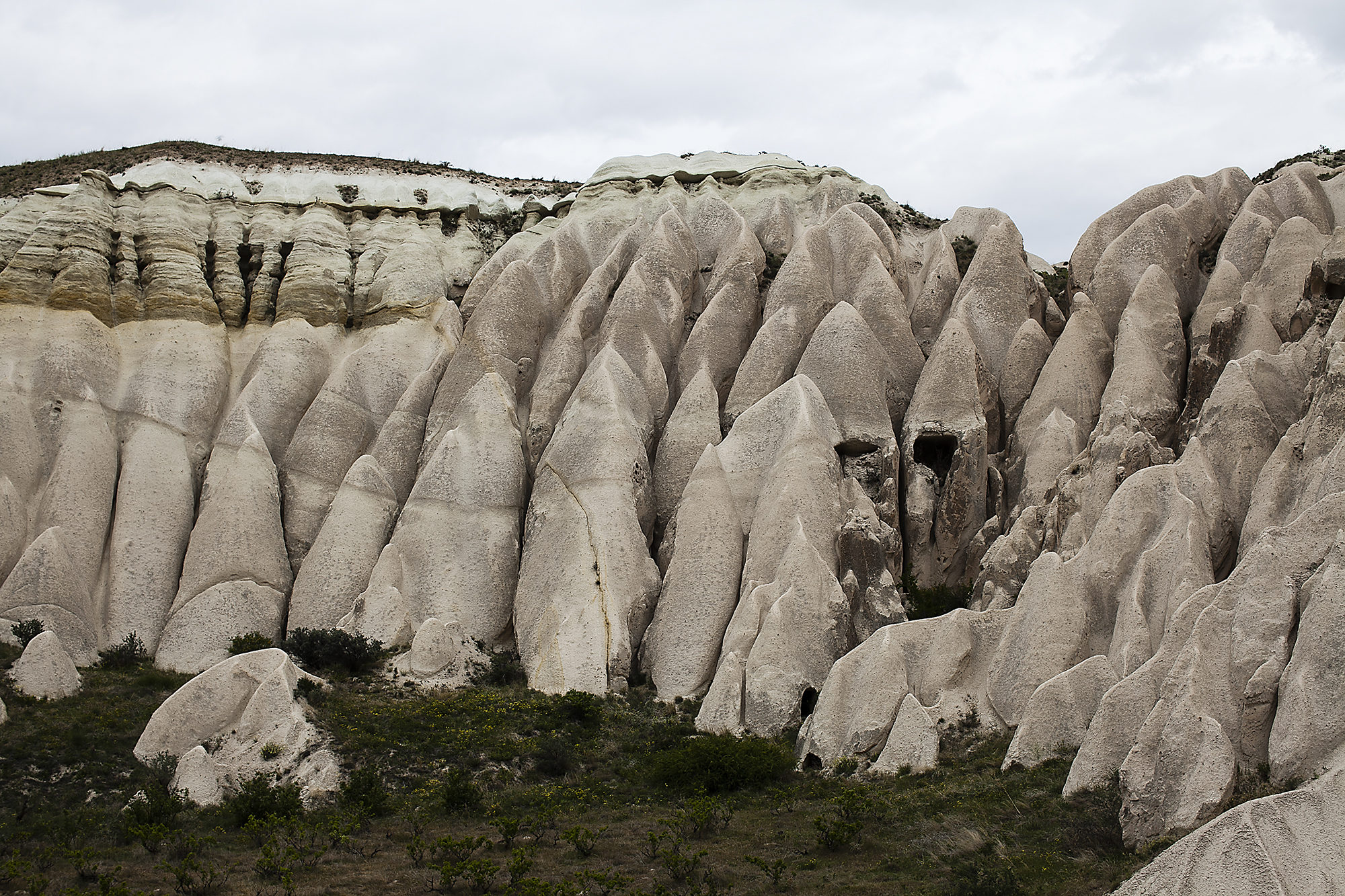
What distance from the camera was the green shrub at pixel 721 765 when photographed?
1914cm

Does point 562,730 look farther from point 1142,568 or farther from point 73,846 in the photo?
point 1142,568

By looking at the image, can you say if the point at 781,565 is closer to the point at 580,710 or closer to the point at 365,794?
the point at 580,710

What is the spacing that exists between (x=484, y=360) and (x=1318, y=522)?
20.9 meters

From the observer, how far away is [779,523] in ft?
79.2

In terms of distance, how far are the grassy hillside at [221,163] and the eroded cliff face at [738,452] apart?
7.48ft

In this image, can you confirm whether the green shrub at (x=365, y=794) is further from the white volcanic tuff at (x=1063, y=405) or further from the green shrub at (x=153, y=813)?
the white volcanic tuff at (x=1063, y=405)

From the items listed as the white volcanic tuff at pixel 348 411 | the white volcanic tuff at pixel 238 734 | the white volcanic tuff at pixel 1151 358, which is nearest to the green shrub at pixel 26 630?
the white volcanic tuff at pixel 348 411

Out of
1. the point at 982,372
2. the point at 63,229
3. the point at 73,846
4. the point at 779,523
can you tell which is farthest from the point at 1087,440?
the point at 63,229

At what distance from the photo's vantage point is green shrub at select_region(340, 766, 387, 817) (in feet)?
59.6

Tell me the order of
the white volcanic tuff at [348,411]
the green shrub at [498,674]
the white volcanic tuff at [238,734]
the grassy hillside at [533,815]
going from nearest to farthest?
the grassy hillside at [533,815] < the white volcanic tuff at [238,734] < the green shrub at [498,674] < the white volcanic tuff at [348,411]

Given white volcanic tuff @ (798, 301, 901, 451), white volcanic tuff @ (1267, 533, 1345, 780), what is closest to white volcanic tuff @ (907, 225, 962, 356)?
white volcanic tuff @ (798, 301, 901, 451)

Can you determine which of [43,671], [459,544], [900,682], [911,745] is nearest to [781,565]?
[900,682]

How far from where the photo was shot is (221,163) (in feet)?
132

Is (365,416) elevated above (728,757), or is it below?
above
